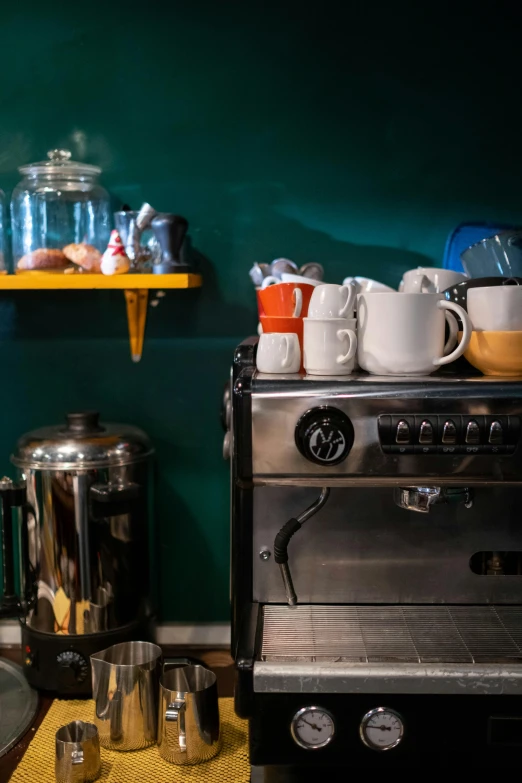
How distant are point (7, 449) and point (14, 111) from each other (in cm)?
64

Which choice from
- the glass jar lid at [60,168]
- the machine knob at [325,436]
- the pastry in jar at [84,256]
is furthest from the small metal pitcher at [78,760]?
the glass jar lid at [60,168]

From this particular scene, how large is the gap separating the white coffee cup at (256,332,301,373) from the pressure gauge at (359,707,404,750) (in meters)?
0.40

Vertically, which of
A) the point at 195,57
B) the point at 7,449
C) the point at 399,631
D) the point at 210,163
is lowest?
the point at 399,631

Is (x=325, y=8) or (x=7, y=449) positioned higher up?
(x=325, y=8)

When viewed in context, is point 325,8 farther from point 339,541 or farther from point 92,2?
point 339,541

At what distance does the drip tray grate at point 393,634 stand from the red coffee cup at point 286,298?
1.29 feet

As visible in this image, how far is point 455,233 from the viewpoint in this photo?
1381mm

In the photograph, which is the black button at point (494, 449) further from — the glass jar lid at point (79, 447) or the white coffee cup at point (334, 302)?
the glass jar lid at point (79, 447)

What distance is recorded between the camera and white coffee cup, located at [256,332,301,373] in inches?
35.6

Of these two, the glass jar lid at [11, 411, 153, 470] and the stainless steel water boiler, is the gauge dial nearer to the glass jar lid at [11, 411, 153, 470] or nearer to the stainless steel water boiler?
the stainless steel water boiler

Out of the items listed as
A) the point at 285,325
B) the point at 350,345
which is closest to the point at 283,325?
the point at 285,325

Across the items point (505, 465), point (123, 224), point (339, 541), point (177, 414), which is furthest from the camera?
point (177, 414)

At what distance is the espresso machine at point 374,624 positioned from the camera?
804 mm

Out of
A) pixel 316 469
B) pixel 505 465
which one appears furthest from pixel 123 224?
pixel 505 465
